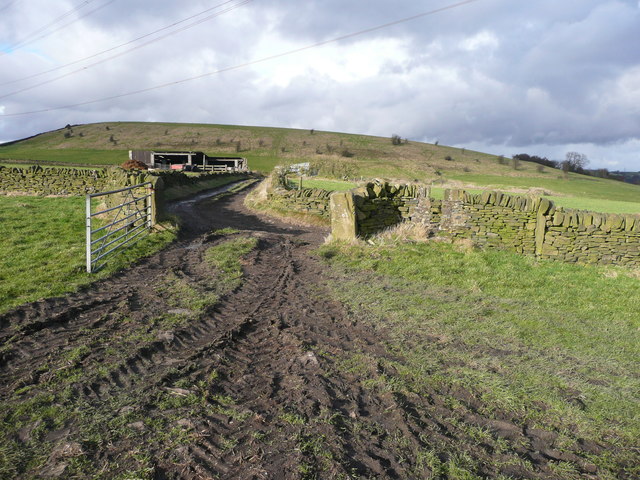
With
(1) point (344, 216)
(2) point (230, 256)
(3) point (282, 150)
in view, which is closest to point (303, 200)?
(1) point (344, 216)

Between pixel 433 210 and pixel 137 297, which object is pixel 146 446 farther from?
pixel 433 210

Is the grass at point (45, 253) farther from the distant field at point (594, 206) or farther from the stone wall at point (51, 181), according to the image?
the distant field at point (594, 206)

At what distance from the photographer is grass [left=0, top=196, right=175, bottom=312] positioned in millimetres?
6641

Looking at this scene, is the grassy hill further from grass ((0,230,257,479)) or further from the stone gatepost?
grass ((0,230,257,479))

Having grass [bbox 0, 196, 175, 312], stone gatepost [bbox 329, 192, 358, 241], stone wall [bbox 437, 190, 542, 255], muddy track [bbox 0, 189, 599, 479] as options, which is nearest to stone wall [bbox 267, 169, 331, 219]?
stone gatepost [bbox 329, 192, 358, 241]

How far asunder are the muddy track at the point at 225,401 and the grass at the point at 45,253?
0.64 metres

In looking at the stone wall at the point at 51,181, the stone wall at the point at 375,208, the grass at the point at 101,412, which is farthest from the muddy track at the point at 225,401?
the stone wall at the point at 51,181

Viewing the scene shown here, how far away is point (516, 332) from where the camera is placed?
20.0ft

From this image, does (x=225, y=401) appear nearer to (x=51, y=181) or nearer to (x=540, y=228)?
(x=540, y=228)

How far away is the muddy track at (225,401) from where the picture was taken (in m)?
A: 3.01

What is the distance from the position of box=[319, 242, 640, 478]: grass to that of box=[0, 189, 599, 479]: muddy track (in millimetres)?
302

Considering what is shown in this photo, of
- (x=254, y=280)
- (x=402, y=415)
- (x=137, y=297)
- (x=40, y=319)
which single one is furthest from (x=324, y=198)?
(x=402, y=415)

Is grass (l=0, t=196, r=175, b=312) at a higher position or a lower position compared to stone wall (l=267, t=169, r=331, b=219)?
lower

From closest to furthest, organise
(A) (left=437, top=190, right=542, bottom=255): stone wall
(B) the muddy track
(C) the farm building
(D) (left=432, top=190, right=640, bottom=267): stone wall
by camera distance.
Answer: (B) the muddy track → (D) (left=432, top=190, right=640, bottom=267): stone wall → (A) (left=437, top=190, right=542, bottom=255): stone wall → (C) the farm building
